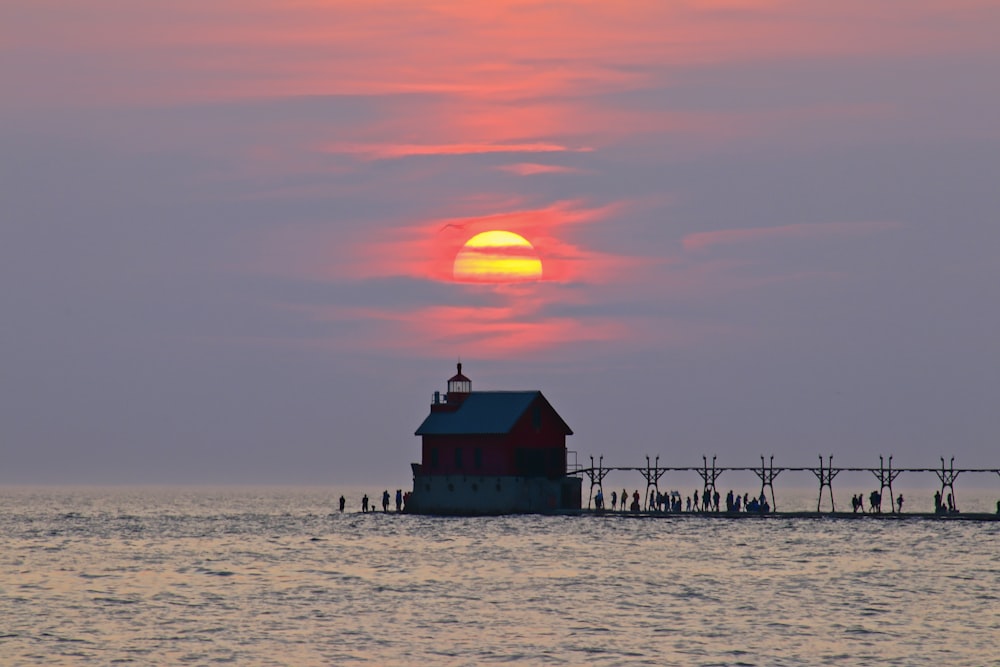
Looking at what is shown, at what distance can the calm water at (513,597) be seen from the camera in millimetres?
47656

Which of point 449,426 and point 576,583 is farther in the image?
point 449,426

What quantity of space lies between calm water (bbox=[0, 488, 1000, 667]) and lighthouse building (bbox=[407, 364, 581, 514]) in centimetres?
718

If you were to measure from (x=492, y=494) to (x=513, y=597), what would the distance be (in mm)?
47644

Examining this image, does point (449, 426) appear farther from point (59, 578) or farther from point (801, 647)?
point (801, 647)

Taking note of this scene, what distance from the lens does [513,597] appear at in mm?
61688

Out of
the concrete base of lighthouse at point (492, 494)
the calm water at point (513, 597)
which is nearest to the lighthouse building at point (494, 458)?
the concrete base of lighthouse at point (492, 494)

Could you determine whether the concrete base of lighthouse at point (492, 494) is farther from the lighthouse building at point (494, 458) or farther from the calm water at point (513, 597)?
the calm water at point (513, 597)

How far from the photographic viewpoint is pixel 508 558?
78.4 m

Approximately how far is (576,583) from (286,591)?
1214 centimetres

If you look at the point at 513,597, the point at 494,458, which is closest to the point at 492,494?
the point at 494,458

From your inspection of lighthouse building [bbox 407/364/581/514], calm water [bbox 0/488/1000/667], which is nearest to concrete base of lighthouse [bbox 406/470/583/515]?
lighthouse building [bbox 407/364/581/514]

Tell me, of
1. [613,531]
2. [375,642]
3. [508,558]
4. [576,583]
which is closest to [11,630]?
[375,642]

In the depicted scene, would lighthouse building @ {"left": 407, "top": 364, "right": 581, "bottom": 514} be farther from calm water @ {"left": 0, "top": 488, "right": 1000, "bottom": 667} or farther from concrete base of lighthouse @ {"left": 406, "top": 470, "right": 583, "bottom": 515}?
calm water @ {"left": 0, "top": 488, "right": 1000, "bottom": 667}

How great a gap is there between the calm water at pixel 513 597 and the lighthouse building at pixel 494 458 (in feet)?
23.6
